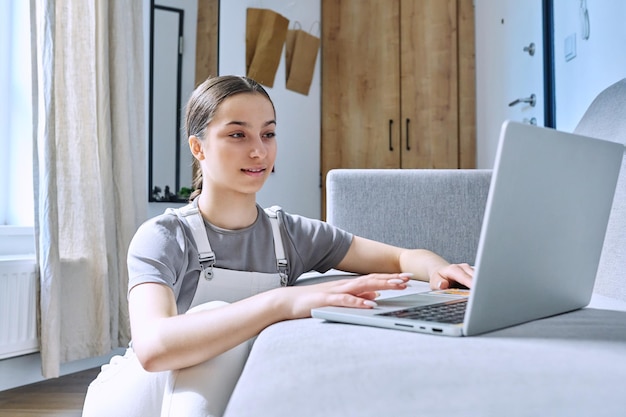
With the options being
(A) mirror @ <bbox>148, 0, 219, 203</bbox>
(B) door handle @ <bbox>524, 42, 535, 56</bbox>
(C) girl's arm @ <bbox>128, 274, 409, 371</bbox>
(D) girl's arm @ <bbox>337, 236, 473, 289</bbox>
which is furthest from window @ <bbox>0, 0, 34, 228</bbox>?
(B) door handle @ <bbox>524, 42, 535, 56</bbox>

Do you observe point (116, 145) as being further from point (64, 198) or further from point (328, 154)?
point (328, 154)

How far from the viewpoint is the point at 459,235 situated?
5.64 ft

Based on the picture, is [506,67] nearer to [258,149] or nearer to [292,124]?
[292,124]

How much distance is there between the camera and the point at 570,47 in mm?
2561

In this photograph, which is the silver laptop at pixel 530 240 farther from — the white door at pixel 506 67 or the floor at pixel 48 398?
the white door at pixel 506 67

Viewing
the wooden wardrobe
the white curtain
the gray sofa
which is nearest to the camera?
the gray sofa

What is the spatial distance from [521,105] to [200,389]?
9.42 feet

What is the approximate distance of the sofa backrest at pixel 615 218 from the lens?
1.18 metres

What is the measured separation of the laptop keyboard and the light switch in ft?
6.82

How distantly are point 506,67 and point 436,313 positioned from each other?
9.97ft

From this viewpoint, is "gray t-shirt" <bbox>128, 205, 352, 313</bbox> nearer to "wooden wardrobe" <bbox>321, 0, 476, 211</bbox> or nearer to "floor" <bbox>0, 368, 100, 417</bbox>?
"floor" <bbox>0, 368, 100, 417</bbox>

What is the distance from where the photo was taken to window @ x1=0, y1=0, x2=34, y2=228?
8.01 ft

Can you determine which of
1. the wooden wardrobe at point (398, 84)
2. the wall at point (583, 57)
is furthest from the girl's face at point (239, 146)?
the wooden wardrobe at point (398, 84)

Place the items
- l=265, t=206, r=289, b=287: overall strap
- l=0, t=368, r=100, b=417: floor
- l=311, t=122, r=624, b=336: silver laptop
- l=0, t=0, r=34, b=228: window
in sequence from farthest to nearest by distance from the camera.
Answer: l=0, t=0, r=34, b=228: window, l=0, t=368, r=100, b=417: floor, l=265, t=206, r=289, b=287: overall strap, l=311, t=122, r=624, b=336: silver laptop
